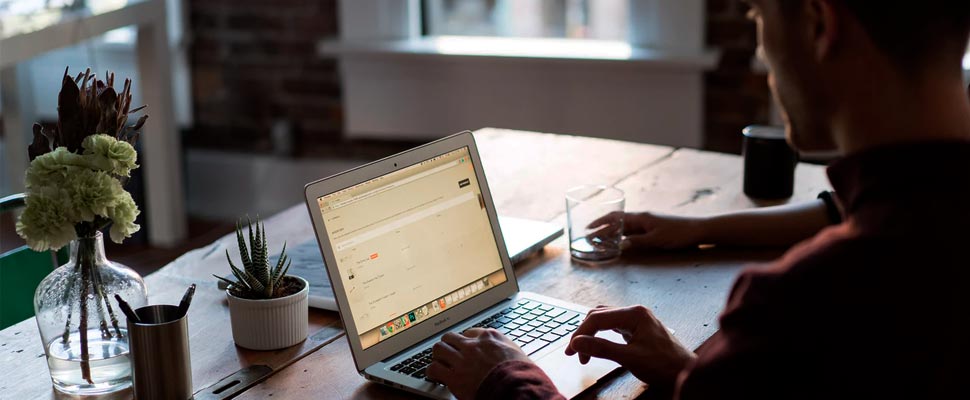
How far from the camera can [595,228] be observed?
175 cm

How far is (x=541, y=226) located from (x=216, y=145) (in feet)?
8.30

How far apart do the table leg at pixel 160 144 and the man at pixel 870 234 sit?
118 inches

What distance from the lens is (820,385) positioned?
0.86m

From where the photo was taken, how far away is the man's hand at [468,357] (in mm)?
1218

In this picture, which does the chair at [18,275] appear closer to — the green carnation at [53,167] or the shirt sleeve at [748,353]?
the green carnation at [53,167]

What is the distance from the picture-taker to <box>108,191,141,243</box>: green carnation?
1.22 meters

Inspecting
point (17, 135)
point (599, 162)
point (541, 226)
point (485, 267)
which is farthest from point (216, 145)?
point (485, 267)

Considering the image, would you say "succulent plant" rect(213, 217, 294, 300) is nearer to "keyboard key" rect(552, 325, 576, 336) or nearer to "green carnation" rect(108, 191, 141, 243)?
"green carnation" rect(108, 191, 141, 243)

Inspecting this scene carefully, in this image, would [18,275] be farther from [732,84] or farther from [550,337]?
[732,84]

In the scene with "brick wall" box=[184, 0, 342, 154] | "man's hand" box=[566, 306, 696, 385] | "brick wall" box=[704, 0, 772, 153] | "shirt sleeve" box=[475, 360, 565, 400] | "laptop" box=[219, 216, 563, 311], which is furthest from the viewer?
"brick wall" box=[184, 0, 342, 154]

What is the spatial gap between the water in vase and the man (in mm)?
681

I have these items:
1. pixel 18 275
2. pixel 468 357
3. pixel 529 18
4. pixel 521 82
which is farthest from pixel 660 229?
pixel 529 18

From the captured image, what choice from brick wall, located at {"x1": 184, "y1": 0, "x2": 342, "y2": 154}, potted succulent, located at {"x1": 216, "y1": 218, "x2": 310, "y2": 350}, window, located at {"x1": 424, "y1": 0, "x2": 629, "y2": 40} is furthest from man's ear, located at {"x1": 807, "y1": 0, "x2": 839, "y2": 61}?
brick wall, located at {"x1": 184, "y1": 0, "x2": 342, "y2": 154}

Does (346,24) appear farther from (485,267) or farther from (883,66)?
(883,66)
